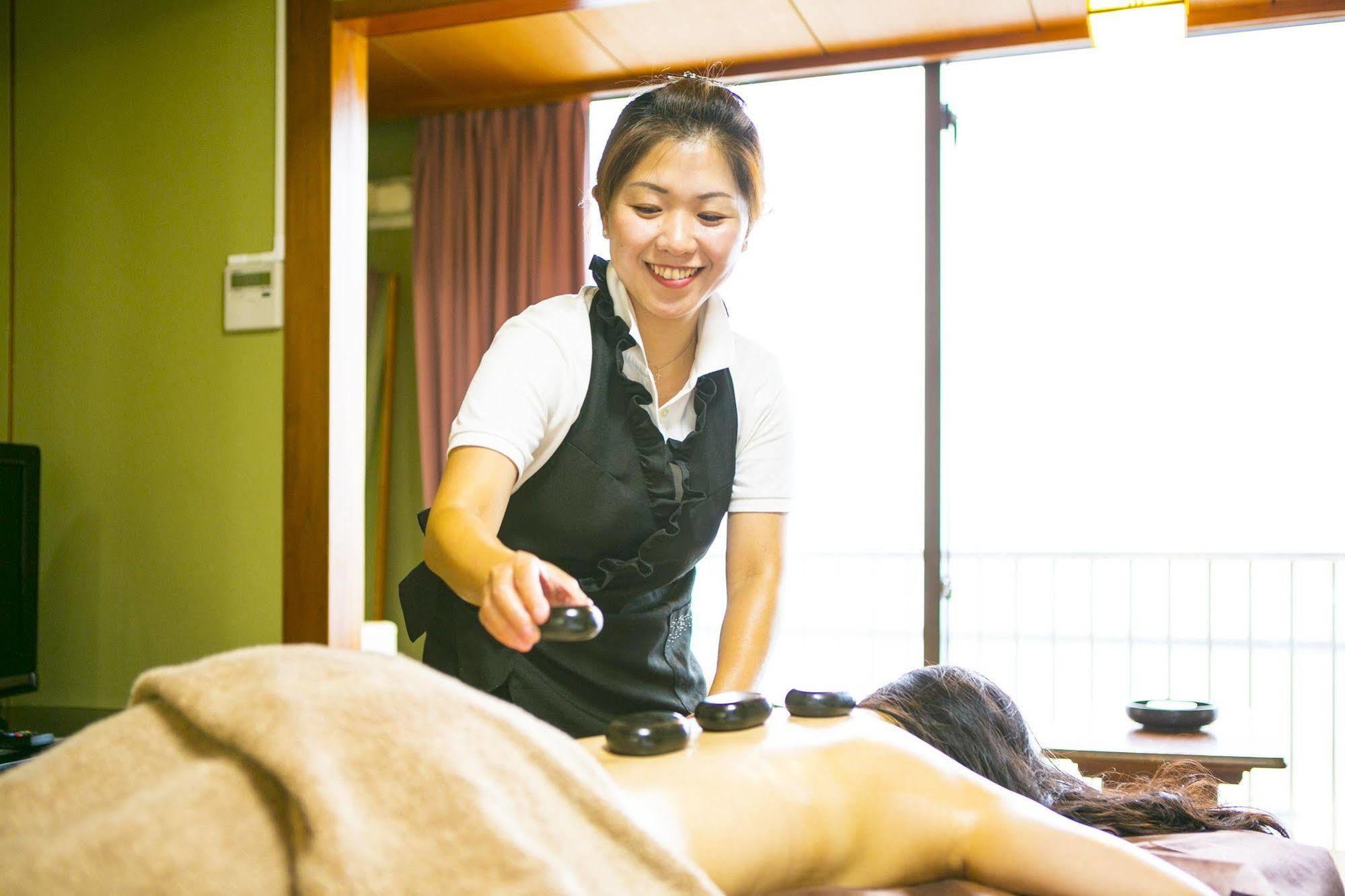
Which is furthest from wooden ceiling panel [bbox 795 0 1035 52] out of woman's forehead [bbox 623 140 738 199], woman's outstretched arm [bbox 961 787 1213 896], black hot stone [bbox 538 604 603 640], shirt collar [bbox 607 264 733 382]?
black hot stone [bbox 538 604 603 640]

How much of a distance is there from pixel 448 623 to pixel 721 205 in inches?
26.9

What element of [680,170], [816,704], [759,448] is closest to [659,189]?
[680,170]

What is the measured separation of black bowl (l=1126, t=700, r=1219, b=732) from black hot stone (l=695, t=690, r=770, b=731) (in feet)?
6.04

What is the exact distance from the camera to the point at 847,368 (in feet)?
21.2

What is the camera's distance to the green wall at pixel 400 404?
16.1ft

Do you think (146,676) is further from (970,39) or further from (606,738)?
(970,39)

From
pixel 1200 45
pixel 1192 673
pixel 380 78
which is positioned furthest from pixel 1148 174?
pixel 380 78

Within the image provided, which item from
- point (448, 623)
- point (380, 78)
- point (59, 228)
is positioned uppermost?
point (380, 78)

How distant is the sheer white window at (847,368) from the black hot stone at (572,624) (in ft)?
15.9

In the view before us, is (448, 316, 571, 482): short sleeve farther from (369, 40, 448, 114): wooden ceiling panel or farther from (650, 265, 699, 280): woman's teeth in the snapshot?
(369, 40, 448, 114): wooden ceiling panel

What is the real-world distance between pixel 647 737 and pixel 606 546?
55 cm

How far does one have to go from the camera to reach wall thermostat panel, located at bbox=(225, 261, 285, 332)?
2785 millimetres

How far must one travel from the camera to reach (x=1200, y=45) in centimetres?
434

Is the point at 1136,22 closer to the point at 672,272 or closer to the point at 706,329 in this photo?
the point at 706,329
